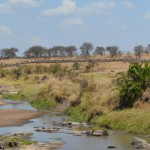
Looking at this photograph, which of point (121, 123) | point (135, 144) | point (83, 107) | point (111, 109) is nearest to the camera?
point (135, 144)

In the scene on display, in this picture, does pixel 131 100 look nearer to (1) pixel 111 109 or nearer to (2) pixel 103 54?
(1) pixel 111 109

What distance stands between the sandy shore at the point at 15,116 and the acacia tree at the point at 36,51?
114458mm

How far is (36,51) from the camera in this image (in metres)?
164

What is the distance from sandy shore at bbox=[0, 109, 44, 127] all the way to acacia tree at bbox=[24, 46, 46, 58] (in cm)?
11446

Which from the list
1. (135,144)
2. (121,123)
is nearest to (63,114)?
(121,123)

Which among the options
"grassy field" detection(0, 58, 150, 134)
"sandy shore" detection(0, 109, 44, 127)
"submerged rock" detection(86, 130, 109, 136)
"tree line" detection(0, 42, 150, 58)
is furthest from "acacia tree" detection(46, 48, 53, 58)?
"submerged rock" detection(86, 130, 109, 136)

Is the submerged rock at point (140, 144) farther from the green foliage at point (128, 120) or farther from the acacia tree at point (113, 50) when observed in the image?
the acacia tree at point (113, 50)

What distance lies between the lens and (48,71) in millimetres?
97188

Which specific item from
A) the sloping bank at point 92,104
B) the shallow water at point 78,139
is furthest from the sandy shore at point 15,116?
the sloping bank at point 92,104

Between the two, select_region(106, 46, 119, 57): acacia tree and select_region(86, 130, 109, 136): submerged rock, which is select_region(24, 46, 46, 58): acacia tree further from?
select_region(86, 130, 109, 136): submerged rock

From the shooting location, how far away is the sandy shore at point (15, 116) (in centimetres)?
4066

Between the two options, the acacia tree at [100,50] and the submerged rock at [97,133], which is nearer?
the submerged rock at [97,133]

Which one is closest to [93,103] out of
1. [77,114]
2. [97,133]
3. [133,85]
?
[77,114]

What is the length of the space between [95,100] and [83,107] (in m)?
1.49
